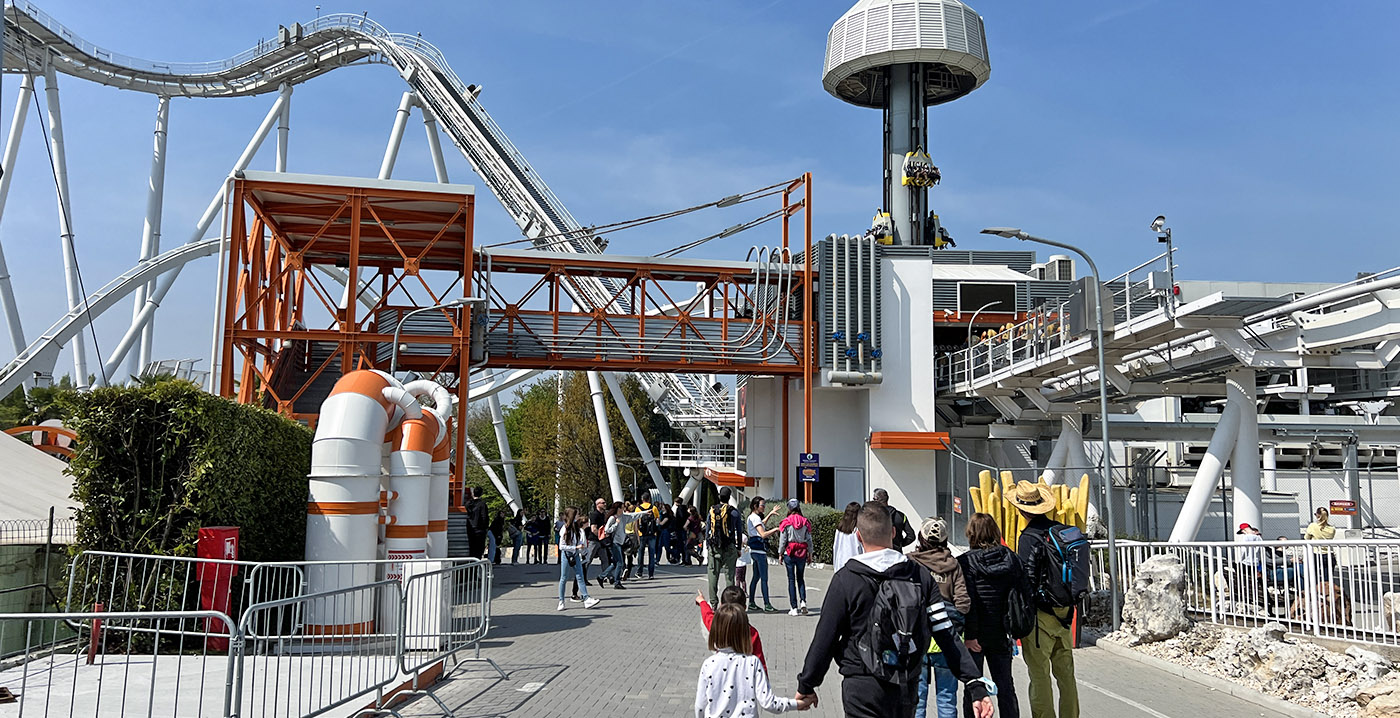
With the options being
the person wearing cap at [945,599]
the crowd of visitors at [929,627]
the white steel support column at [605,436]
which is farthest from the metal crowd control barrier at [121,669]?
the white steel support column at [605,436]

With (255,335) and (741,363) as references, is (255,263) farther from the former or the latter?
(741,363)

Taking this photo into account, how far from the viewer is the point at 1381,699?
8.67m

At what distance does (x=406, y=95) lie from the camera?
34469 millimetres

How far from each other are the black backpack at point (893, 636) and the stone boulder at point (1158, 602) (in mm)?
8850

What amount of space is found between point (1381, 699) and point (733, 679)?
265 inches

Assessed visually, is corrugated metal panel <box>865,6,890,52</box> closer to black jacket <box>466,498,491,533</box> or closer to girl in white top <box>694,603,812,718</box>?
black jacket <box>466,498,491,533</box>

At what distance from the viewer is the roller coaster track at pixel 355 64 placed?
32719 millimetres

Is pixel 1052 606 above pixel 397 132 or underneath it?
underneath

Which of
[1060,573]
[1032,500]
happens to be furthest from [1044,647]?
[1032,500]

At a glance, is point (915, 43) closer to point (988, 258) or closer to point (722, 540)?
point (988, 258)

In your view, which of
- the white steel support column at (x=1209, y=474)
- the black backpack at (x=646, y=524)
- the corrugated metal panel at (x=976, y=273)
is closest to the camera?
the white steel support column at (x=1209, y=474)

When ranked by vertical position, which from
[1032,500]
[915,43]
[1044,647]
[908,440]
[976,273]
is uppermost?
[915,43]

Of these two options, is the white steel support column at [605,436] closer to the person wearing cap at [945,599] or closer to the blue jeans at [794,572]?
the blue jeans at [794,572]

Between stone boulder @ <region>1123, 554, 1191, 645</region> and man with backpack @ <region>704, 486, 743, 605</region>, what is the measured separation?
198 inches
